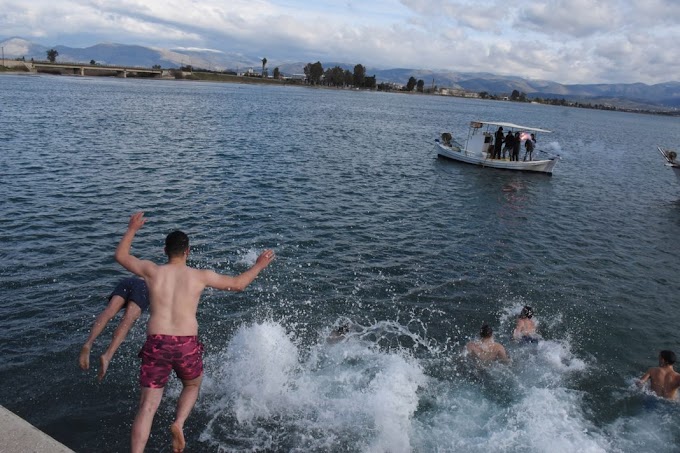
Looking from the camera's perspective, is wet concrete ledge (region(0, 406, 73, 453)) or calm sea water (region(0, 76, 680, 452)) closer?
wet concrete ledge (region(0, 406, 73, 453))

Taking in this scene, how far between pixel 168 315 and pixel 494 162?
3770 cm

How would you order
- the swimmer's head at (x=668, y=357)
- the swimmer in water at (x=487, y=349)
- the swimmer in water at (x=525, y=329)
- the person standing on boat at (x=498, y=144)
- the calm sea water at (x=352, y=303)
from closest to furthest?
the calm sea water at (x=352, y=303)
the swimmer's head at (x=668, y=357)
the swimmer in water at (x=487, y=349)
the swimmer in water at (x=525, y=329)
the person standing on boat at (x=498, y=144)

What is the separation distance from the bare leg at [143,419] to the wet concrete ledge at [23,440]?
0.81 meters

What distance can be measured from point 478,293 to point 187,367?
468 inches

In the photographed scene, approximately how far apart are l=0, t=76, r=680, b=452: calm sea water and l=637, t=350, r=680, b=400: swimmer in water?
0.92ft

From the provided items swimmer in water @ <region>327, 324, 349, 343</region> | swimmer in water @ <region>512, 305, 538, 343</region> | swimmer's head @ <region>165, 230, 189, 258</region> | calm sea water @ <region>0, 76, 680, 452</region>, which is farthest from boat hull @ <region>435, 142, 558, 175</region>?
swimmer's head @ <region>165, 230, 189, 258</region>

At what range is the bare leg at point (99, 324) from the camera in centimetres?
648

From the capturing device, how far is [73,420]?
9336 millimetres

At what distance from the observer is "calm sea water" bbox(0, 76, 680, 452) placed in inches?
383

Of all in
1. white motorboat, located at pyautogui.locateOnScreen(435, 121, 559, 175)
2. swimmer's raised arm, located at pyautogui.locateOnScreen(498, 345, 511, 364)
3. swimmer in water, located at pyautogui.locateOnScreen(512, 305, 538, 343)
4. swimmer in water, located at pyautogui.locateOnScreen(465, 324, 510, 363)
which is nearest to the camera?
swimmer in water, located at pyautogui.locateOnScreen(465, 324, 510, 363)

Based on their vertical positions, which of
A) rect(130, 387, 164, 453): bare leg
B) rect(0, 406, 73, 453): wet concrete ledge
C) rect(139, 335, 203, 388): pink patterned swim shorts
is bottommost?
rect(0, 406, 73, 453): wet concrete ledge

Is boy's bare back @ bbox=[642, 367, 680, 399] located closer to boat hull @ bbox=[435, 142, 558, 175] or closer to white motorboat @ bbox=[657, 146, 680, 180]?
white motorboat @ bbox=[657, 146, 680, 180]

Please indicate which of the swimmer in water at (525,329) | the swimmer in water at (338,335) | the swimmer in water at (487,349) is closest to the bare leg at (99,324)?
the swimmer in water at (338,335)

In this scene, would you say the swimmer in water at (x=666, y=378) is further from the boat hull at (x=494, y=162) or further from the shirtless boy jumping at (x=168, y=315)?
the boat hull at (x=494, y=162)
